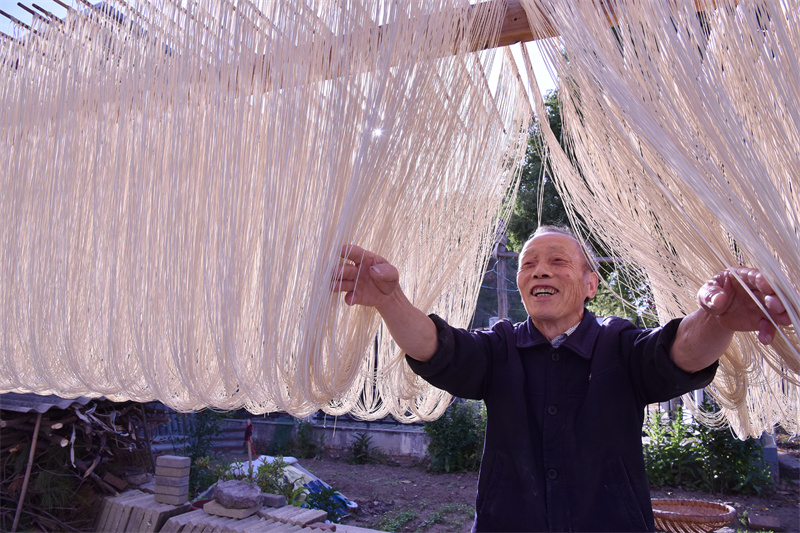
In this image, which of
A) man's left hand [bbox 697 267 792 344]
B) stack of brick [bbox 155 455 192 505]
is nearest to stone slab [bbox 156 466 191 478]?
stack of brick [bbox 155 455 192 505]

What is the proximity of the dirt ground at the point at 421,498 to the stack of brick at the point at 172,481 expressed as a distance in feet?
4.89

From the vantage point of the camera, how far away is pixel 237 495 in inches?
131

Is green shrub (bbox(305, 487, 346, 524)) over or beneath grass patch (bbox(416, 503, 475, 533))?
over

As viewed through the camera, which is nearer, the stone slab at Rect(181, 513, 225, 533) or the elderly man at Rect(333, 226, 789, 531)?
the elderly man at Rect(333, 226, 789, 531)

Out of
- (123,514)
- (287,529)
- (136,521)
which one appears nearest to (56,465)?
(123,514)

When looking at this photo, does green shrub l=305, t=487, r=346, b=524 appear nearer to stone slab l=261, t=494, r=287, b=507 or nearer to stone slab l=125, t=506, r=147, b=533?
stone slab l=261, t=494, r=287, b=507

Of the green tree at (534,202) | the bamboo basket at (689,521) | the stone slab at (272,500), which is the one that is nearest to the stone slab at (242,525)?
the stone slab at (272,500)

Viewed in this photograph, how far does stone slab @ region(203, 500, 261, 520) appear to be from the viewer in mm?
3283

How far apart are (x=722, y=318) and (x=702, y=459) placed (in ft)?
15.8

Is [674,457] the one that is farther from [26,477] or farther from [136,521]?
[26,477]

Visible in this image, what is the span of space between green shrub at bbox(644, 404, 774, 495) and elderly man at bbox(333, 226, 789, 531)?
14.0ft

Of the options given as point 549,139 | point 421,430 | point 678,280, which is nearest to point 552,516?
point 678,280

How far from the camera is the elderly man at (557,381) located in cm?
95

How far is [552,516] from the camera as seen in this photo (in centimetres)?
98
